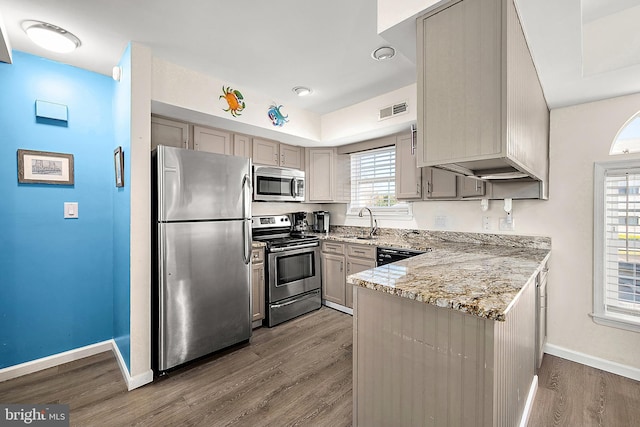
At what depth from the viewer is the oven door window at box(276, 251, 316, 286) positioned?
324 centimetres

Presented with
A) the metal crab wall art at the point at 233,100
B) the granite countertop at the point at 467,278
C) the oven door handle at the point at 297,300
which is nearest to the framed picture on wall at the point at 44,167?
the metal crab wall art at the point at 233,100

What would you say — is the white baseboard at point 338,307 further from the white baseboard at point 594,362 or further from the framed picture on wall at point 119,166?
the framed picture on wall at point 119,166

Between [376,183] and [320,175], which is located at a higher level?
[320,175]

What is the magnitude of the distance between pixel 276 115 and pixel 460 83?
2.35m

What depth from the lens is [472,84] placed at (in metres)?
1.28

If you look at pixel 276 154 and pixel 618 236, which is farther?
pixel 276 154

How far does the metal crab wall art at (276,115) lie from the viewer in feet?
10.6

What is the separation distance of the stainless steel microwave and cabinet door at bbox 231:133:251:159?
233 mm

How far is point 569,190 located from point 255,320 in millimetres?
3304

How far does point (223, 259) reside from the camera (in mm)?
2510

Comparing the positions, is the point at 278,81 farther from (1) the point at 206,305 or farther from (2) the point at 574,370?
(2) the point at 574,370

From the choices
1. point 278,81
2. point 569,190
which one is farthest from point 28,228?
point 569,190

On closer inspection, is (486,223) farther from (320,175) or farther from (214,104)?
(214,104)

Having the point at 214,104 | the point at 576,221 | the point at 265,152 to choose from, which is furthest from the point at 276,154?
the point at 576,221
